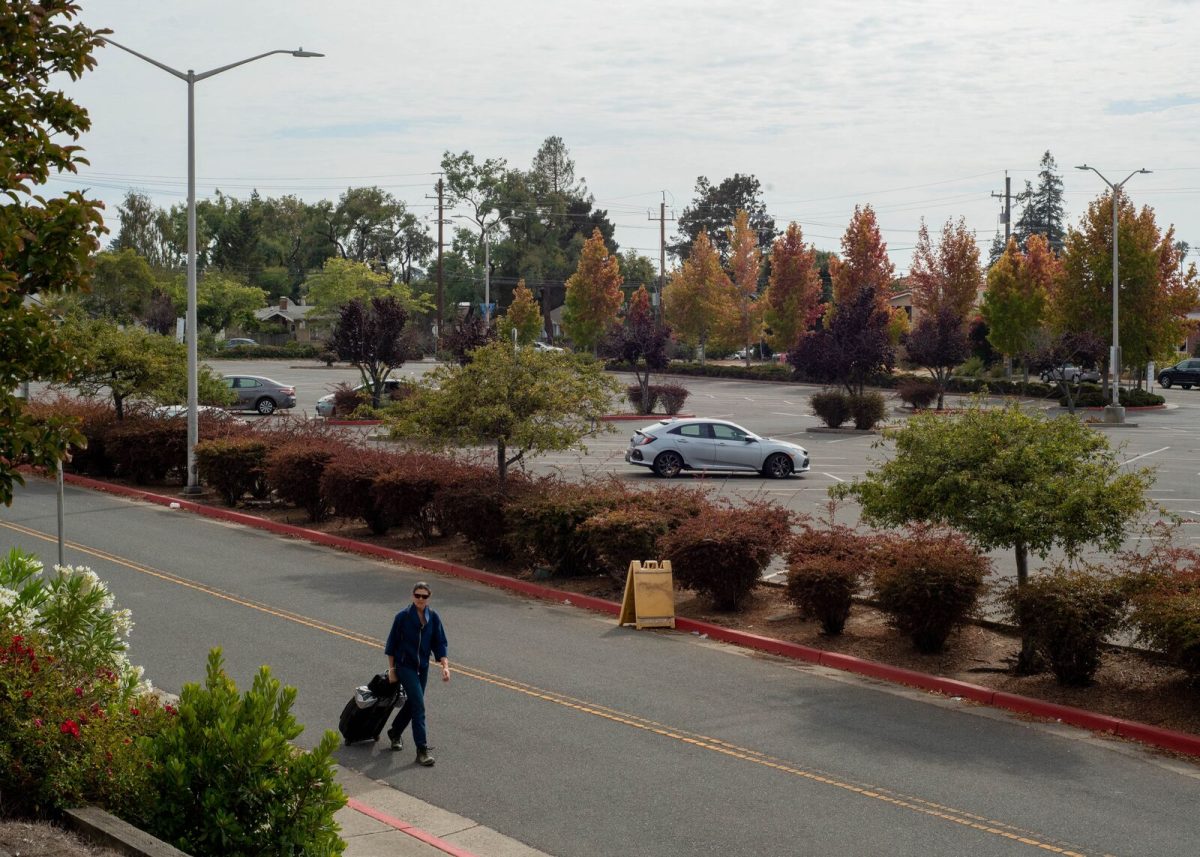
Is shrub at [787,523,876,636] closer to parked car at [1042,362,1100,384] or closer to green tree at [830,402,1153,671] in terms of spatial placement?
green tree at [830,402,1153,671]

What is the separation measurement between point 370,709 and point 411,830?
1.96m

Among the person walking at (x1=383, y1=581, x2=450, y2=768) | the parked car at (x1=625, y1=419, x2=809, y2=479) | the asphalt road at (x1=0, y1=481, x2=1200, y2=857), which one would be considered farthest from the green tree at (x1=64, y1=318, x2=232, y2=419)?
the person walking at (x1=383, y1=581, x2=450, y2=768)

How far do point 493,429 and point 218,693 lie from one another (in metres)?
13.1

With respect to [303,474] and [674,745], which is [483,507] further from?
[674,745]

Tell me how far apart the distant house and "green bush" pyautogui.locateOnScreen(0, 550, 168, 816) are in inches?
3592

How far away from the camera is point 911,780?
394 inches

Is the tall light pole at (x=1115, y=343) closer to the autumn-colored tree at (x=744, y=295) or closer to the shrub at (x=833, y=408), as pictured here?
the shrub at (x=833, y=408)

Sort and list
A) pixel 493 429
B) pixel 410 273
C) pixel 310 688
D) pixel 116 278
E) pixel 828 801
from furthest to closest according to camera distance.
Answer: pixel 410 273
pixel 116 278
pixel 493 429
pixel 310 688
pixel 828 801

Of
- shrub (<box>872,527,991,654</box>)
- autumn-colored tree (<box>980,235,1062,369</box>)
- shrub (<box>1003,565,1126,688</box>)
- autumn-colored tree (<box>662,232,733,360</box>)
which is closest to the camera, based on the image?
shrub (<box>1003,565,1126,688</box>)

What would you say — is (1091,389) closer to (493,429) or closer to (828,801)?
(493,429)

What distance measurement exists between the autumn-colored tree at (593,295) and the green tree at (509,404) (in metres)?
59.8

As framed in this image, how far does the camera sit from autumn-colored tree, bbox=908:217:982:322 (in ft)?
231

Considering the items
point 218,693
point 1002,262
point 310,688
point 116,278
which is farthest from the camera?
point 116,278

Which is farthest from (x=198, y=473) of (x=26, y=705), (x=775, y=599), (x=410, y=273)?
(x=410, y=273)
